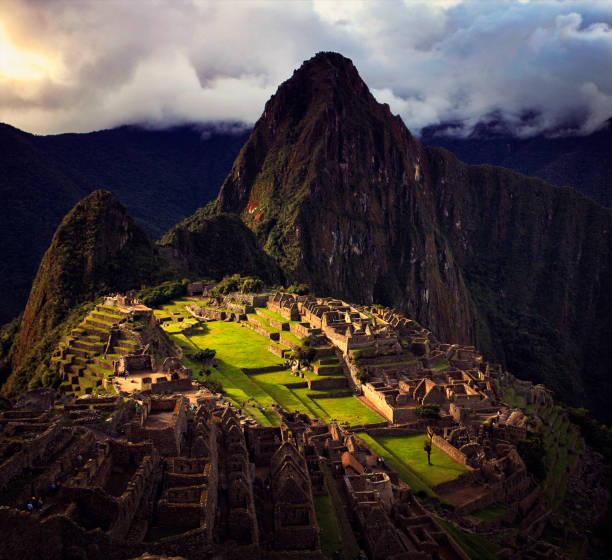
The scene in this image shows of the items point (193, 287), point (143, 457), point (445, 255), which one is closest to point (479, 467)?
point (143, 457)

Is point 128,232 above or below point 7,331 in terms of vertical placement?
above

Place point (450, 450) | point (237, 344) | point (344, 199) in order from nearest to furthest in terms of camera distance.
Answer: point (450, 450) → point (237, 344) → point (344, 199)

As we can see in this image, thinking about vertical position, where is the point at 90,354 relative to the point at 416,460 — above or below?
above

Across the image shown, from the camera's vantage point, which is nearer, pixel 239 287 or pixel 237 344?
pixel 237 344

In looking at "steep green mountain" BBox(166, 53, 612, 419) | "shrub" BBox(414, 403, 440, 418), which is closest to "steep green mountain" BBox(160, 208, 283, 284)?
"steep green mountain" BBox(166, 53, 612, 419)

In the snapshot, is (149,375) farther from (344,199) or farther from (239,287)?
(344,199)

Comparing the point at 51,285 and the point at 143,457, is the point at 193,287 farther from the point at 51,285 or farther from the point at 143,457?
the point at 143,457

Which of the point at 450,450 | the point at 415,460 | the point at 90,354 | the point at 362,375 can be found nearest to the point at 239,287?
the point at 362,375

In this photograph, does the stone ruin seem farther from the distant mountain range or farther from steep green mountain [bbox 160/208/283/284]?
the distant mountain range
